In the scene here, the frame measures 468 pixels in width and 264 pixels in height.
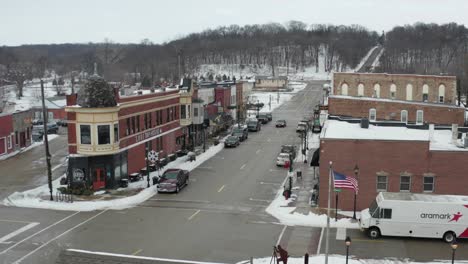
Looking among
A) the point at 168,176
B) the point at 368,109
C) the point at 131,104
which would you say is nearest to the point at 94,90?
the point at 131,104

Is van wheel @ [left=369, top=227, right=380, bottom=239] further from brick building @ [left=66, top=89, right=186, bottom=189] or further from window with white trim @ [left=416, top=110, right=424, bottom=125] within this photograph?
window with white trim @ [left=416, top=110, right=424, bottom=125]

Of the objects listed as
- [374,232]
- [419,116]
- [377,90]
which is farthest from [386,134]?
[377,90]

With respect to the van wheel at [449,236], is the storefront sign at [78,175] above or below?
above

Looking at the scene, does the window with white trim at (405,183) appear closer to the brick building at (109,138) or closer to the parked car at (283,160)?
the parked car at (283,160)

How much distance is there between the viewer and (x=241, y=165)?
46719mm

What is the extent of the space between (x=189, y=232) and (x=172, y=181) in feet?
29.8

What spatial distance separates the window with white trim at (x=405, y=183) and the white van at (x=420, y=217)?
438cm

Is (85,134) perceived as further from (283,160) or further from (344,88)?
(344,88)

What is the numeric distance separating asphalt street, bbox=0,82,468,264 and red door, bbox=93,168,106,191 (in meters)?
4.47

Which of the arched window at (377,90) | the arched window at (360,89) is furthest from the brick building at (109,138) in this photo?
the arched window at (377,90)

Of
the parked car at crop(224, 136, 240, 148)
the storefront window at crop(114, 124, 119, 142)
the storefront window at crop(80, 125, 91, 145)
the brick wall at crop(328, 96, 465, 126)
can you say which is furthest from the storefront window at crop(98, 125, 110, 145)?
the brick wall at crop(328, 96, 465, 126)

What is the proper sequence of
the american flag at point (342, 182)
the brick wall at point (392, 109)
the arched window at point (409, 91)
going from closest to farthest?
the american flag at point (342, 182) < the brick wall at point (392, 109) < the arched window at point (409, 91)

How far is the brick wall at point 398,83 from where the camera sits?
53.8 meters

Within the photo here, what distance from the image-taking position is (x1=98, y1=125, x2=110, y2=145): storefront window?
118ft
